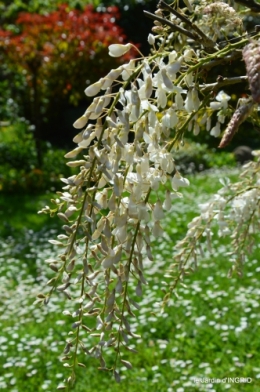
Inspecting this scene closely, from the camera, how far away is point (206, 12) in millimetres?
1390

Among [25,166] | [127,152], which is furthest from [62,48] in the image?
[127,152]

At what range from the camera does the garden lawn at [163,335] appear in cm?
301

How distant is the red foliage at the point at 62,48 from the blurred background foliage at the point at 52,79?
0.05 ft

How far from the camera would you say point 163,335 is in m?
3.56

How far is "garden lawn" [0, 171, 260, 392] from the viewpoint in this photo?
9.89 feet

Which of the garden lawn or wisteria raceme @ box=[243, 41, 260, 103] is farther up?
wisteria raceme @ box=[243, 41, 260, 103]

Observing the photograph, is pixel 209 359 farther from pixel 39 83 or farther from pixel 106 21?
pixel 39 83

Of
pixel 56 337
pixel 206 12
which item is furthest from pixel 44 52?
pixel 206 12

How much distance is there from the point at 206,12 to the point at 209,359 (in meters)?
2.23

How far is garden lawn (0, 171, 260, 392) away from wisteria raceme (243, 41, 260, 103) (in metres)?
1.60

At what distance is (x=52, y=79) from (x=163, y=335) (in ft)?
→ 27.5

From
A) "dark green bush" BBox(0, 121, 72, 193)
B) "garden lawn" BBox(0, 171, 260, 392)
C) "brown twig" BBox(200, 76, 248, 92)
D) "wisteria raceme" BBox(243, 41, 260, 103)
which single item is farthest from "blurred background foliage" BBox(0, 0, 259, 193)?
"wisteria raceme" BBox(243, 41, 260, 103)

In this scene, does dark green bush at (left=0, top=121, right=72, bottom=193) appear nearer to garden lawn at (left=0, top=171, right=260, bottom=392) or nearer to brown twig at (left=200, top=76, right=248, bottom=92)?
garden lawn at (left=0, top=171, right=260, bottom=392)

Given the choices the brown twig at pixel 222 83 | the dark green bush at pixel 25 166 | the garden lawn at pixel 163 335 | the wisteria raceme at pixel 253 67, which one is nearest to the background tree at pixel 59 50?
the dark green bush at pixel 25 166
